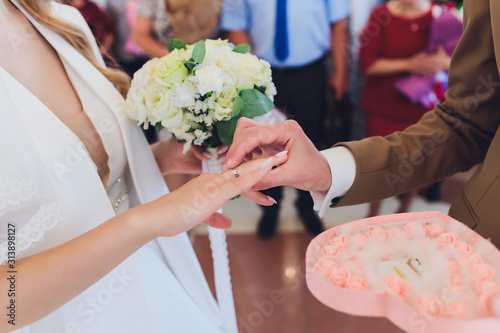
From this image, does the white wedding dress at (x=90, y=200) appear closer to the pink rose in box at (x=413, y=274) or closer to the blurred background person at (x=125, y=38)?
the pink rose in box at (x=413, y=274)

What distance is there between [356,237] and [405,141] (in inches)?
18.7

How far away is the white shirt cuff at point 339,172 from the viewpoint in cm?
102

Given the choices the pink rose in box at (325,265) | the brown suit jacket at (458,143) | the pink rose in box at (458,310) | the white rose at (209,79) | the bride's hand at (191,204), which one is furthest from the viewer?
the white rose at (209,79)

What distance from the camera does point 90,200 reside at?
987mm

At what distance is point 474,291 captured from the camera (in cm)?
57

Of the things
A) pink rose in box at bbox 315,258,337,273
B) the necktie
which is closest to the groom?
pink rose in box at bbox 315,258,337,273

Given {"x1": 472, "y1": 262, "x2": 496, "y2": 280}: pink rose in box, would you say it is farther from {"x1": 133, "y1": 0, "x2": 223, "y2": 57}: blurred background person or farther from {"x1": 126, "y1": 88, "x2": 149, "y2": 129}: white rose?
{"x1": 133, "y1": 0, "x2": 223, "y2": 57}: blurred background person

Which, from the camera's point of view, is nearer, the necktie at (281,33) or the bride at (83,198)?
the bride at (83,198)

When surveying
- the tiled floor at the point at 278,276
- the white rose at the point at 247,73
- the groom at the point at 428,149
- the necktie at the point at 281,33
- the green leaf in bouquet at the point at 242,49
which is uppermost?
the green leaf in bouquet at the point at 242,49

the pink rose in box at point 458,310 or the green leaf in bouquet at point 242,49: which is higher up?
the green leaf in bouquet at point 242,49

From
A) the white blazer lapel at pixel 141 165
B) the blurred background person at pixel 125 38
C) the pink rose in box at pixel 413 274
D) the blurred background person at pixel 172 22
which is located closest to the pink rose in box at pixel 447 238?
the pink rose in box at pixel 413 274

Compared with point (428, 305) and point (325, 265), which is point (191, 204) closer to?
point (325, 265)

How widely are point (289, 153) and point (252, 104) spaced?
202 mm

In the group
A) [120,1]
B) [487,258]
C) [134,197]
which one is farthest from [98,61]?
[120,1]
